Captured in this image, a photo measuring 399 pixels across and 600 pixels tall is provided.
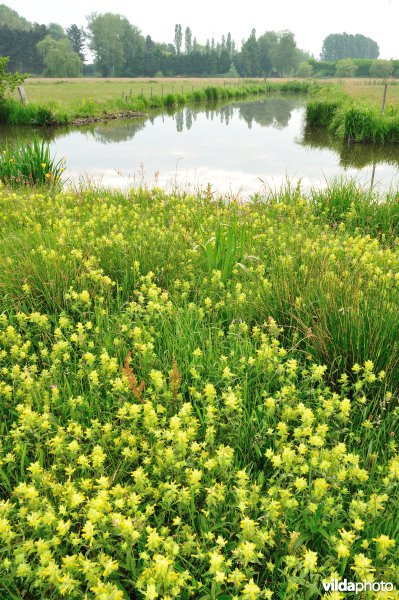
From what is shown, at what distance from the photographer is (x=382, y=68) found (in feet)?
387

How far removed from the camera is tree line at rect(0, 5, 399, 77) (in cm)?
9325

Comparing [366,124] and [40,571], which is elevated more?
[366,124]

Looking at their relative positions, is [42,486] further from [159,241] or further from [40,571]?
[159,241]

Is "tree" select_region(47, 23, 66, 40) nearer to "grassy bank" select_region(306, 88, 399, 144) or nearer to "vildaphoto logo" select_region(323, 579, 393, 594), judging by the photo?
"grassy bank" select_region(306, 88, 399, 144)

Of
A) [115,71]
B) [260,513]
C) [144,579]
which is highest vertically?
[115,71]

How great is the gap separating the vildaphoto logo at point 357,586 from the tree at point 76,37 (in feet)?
438

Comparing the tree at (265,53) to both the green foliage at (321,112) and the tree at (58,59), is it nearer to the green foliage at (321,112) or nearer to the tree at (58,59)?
the tree at (58,59)

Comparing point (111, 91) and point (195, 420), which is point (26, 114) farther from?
point (195, 420)

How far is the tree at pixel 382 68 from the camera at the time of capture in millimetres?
115125

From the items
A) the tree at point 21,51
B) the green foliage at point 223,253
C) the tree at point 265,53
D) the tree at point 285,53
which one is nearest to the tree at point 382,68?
the tree at point 285,53

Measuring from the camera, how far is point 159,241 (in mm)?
5012

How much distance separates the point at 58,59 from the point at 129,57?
34.9 meters

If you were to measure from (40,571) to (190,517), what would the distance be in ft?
2.39

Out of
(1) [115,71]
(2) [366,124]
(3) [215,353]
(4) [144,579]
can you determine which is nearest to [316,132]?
(2) [366,124]
